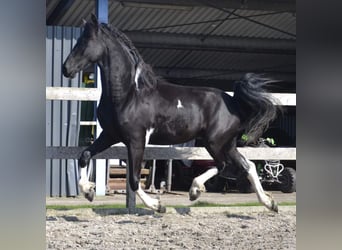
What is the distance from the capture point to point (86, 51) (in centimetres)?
450

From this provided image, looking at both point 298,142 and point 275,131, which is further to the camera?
point 275,131

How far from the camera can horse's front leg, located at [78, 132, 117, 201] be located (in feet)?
15.5

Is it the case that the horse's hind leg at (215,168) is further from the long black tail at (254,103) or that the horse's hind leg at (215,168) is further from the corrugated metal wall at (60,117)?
the corrugated metal wall at (60,117)

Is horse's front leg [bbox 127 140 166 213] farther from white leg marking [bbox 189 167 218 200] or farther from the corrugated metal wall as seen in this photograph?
the corrugated metal wall

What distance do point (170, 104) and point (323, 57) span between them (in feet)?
11.7

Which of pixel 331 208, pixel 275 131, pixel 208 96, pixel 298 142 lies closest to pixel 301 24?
pixel 298 142

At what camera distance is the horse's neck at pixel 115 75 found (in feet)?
15.1

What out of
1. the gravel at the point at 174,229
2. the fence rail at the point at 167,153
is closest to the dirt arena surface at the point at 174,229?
the gravel at the point at 174,229

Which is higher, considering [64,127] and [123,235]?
[64,127]

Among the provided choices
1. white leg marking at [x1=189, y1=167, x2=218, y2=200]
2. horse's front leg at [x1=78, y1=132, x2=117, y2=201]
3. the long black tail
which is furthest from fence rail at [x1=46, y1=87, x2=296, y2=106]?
white leg marking at [x1=189, y1=167, x2=218, y2=200]

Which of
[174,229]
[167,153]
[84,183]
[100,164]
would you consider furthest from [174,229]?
[100,164]

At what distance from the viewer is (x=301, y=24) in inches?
52.0

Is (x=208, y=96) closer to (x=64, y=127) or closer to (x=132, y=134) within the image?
(x=132, y=134)

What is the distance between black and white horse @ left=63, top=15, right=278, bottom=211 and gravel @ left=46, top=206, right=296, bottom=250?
0.24m
